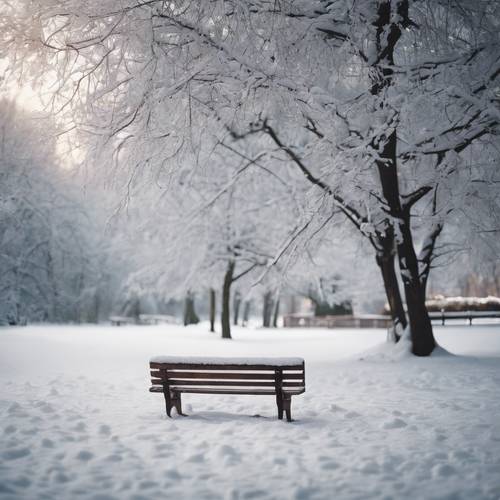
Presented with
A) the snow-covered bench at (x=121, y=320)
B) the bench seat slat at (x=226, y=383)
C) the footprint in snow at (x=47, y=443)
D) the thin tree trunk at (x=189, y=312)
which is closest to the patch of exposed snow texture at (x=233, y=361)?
the bench seat slat at (x=226, y=383)

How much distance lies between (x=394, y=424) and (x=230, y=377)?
206cm

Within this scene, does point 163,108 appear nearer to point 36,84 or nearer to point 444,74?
point 36,84

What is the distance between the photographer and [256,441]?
5012 millimetres

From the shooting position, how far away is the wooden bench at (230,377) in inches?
225

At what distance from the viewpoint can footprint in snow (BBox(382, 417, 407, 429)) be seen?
552 cm

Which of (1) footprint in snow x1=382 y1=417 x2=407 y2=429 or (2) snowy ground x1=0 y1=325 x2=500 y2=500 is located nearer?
(2) snowy ground x1=0 y1=325 x2=500 y2=500

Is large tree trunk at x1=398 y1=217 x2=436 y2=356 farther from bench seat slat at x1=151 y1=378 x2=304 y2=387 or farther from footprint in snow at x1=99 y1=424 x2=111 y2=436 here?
footprint in snow at x1=99 y1=424 x2=111 y2=436

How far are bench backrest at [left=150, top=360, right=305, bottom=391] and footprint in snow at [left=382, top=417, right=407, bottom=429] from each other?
107 cm

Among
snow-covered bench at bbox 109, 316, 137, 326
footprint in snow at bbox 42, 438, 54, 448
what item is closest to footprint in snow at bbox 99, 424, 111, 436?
footprint in snow at bbox 42, 438, 54, 448

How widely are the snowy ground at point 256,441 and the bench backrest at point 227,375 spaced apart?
47cm

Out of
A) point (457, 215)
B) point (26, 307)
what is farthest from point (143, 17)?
point (26, 307)

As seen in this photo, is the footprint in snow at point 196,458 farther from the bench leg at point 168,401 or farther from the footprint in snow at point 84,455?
the bench leg at point 168,401

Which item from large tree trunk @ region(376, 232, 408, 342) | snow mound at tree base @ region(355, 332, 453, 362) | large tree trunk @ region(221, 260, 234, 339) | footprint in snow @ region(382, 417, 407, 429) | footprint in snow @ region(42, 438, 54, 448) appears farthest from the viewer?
large tree trunk @ region(221, 260, 234, 339)

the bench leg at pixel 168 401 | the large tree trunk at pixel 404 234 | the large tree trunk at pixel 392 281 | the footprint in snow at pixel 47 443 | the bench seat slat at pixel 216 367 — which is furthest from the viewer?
the large tree trunk at pixel 392 281
